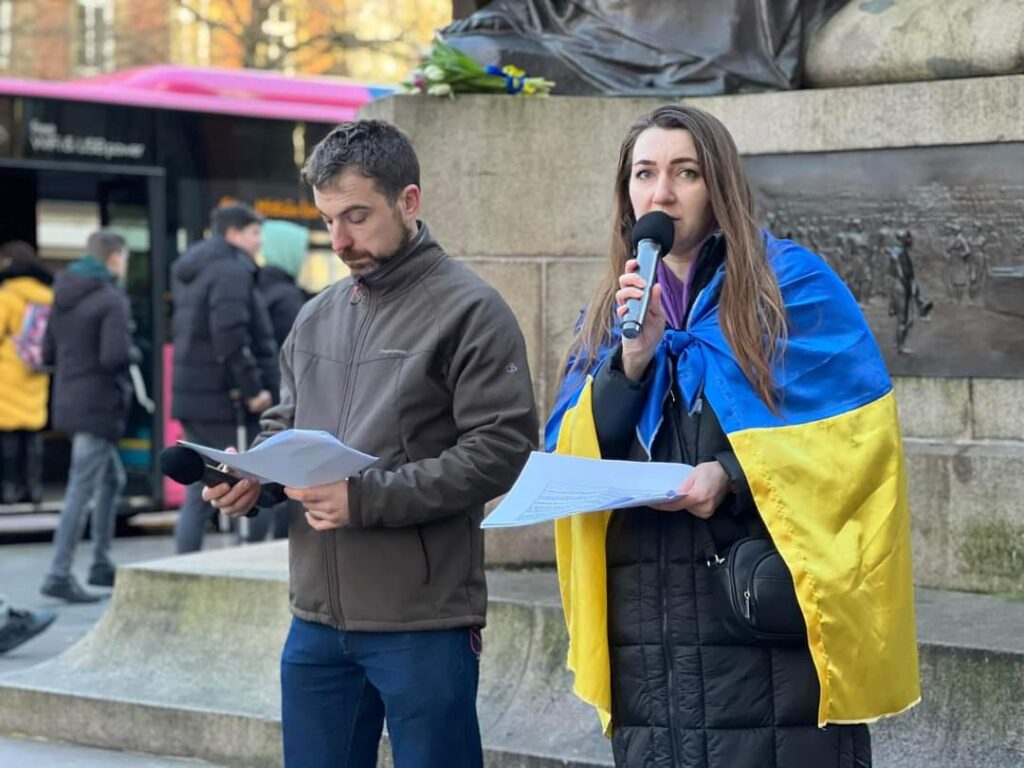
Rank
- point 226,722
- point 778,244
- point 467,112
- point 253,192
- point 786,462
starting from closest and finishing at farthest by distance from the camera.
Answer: point 786,462
point 778,244
point 226,722
point 467,112
point 253,192

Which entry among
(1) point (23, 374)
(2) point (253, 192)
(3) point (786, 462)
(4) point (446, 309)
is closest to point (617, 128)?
(4) point (446, 309)

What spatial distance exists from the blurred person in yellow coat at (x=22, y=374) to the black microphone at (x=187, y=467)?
31.4 feet

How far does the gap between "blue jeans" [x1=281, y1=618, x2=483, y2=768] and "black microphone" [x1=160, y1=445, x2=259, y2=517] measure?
1.15 ft

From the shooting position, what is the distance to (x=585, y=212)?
6.34 m

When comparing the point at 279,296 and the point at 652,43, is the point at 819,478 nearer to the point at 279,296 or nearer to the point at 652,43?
the point at 652,43

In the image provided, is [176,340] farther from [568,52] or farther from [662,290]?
[662,290]

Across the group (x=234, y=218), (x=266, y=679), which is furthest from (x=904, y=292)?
(x=234, y=218)

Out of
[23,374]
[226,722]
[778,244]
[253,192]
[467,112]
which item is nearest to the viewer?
[778,244]

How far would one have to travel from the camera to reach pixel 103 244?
400 inches

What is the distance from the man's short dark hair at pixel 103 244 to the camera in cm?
1014

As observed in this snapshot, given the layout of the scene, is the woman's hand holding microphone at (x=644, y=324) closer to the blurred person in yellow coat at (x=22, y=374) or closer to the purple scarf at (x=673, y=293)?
the purple scarf at (x=673, y=293)

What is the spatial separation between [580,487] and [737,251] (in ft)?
1.63

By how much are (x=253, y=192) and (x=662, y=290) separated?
11.7m

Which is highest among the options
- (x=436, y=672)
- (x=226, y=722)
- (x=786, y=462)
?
(x=786, y=462)
